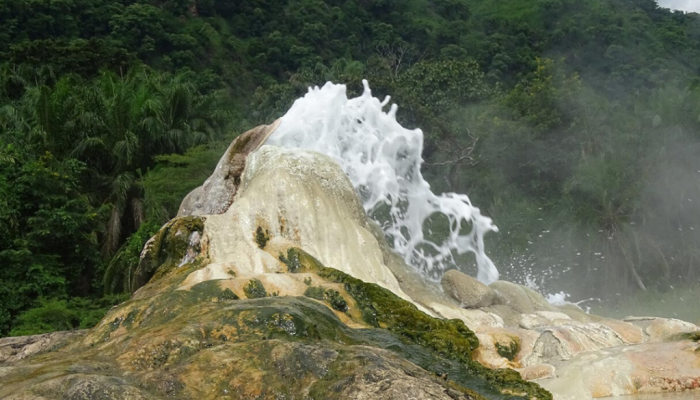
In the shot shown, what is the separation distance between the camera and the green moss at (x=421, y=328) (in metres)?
7.30

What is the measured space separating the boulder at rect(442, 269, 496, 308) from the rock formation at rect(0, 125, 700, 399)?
23 millimetres

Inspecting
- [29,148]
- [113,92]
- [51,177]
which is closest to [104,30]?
[113,92]

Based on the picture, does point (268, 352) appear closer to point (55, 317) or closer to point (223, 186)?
point (223, 186)

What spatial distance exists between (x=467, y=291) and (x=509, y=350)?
3501 mm

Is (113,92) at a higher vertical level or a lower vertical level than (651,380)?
higher

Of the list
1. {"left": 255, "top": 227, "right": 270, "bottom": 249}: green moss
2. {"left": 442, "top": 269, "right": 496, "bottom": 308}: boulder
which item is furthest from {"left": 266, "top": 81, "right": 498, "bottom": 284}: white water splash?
{"left": 442, "top": 269, "right": 496, "bottom": 308}: boulder

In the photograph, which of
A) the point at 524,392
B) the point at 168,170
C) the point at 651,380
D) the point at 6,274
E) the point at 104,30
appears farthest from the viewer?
the point at 104,30

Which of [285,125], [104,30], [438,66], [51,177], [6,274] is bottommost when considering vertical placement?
[6,274]

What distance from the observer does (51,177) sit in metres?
21.2

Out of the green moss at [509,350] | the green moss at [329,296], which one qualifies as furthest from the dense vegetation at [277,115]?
the green moss at [509,350]

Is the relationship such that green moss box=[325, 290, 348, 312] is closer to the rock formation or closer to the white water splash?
the rock formation

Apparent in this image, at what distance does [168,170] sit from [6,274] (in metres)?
5.60

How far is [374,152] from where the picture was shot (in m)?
16.4

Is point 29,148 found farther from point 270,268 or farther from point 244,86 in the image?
point 244,86
